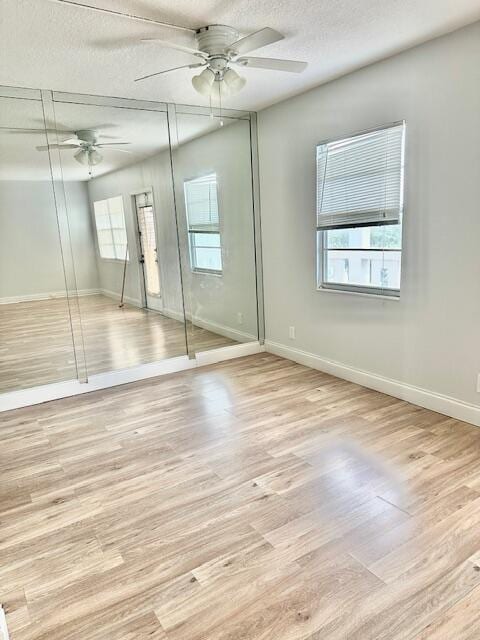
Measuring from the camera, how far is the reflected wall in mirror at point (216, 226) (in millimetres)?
4445

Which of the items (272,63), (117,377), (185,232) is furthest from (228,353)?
(272,63)

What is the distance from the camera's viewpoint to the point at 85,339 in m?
4.07

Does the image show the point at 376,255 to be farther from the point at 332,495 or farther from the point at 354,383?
the point at 332,495

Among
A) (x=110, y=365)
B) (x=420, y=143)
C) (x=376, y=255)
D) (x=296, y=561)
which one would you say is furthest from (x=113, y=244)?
(x=296, y=561)

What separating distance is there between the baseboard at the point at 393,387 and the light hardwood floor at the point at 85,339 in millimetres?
1103

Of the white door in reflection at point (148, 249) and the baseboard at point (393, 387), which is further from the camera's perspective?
the white door in reflection at point (148, 249)

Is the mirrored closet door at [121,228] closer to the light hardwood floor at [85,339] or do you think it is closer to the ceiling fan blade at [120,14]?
the light hardwood floor at [85,339]

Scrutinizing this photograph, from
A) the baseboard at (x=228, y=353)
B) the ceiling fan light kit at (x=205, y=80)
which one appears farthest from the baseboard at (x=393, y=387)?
the ceiling fan light kit at (x=205, y=80)

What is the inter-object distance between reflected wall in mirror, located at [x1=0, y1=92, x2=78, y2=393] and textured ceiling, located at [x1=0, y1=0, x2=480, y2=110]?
14.3 inches

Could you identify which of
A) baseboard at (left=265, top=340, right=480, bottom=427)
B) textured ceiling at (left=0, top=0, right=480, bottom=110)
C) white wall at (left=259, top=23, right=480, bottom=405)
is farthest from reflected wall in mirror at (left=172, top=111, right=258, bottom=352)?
textured ceiling at (left=0, top=0, right=480, bottom=110)

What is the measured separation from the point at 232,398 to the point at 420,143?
243cm

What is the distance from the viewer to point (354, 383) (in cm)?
388

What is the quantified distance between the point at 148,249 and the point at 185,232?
42cm

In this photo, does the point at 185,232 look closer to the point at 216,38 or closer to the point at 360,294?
the point at 360,294
